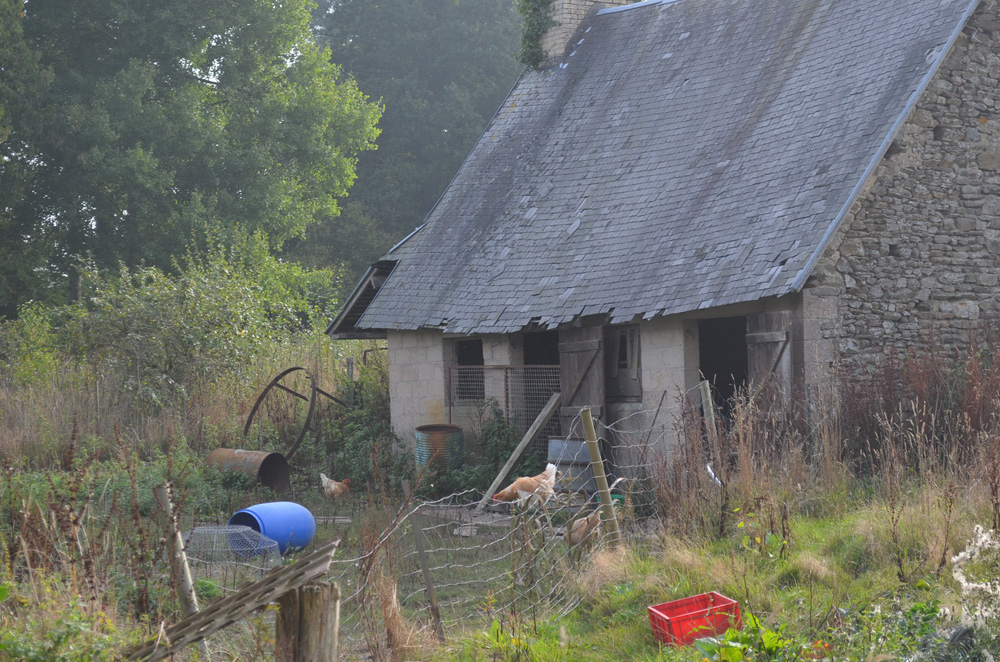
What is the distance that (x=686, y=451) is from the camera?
8.42m

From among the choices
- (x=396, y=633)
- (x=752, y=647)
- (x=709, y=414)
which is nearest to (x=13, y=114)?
(x=709, y=414)

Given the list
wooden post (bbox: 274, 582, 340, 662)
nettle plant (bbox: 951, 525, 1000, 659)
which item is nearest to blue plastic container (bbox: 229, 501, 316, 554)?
wooden post (bbox: 274, 582, 340, 662)

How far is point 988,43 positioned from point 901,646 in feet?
29.5

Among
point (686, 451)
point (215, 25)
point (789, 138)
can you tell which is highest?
point (215, 25)

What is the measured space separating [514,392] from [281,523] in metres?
4.80

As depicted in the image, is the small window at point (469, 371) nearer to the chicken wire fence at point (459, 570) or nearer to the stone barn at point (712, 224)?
the stone barn at point (712, 224)

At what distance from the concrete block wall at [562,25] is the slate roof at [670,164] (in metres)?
0.25

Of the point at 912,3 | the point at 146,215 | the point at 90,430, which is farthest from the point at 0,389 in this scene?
the point at 912,3

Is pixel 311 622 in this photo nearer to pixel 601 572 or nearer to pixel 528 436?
pixel 601 572

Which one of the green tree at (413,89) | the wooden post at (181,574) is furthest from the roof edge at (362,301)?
the green tree at (413,89)

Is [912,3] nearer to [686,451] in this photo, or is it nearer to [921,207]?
[921,207]

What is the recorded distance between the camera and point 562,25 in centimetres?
1781

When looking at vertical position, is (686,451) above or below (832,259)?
Result: below

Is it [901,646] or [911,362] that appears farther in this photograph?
[911,362]
